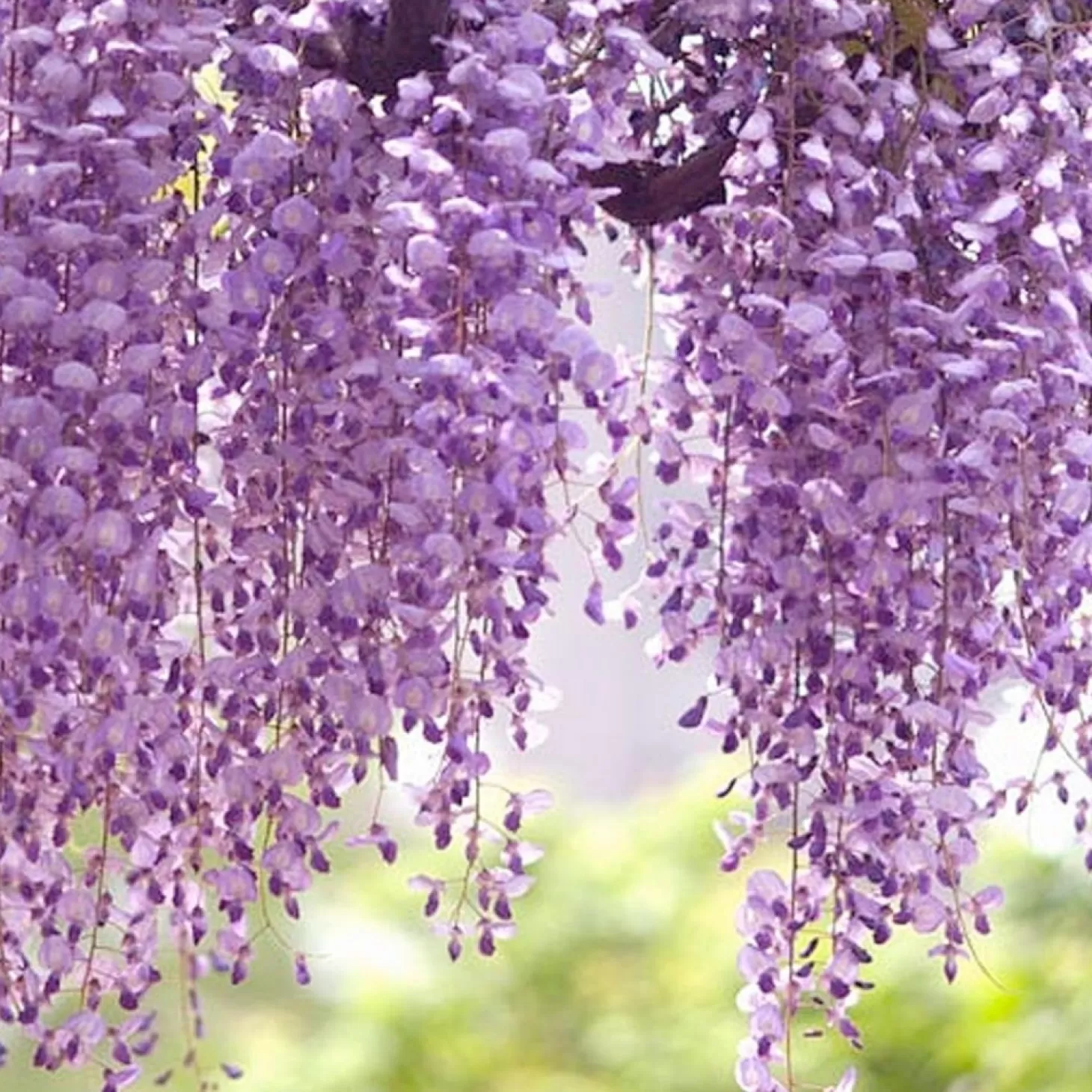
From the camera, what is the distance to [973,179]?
125 cm

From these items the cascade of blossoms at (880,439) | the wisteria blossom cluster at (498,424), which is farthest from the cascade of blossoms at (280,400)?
the cascade of blossoms at (880,439)

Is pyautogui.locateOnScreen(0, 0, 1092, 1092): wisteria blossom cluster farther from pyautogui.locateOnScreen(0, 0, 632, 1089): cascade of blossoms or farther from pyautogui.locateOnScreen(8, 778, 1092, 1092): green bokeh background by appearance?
pyautogui.locateOnScreen(8, 778, 1092, 1092): green bokeh background

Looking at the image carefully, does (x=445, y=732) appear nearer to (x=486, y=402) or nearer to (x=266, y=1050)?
→ (x=486, y=402)

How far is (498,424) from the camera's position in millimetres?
1134

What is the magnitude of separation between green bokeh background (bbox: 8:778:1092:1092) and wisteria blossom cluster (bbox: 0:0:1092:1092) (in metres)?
0.78

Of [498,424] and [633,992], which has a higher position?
[633,992]

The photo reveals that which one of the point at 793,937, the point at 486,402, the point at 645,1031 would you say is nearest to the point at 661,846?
the point at 645,1031

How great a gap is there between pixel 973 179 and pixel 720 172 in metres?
0.13

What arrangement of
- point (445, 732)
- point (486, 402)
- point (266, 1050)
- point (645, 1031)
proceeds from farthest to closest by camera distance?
point (266, 1050) < point (645, 1031) < point (445, 732) < point (486, 402)

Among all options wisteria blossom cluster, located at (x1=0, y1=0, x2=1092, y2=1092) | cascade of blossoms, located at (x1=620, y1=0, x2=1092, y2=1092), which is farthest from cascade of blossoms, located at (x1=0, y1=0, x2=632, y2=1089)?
cascade of blossoms, located at (x1=620, y1=0, x2=1092, y2=1092)

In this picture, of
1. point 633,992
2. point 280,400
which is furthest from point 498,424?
point 633,992

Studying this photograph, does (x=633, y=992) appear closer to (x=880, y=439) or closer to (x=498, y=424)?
(x=880, y=439)

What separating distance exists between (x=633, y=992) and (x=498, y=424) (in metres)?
1.78

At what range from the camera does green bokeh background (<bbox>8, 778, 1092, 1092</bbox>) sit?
7.23 ft
